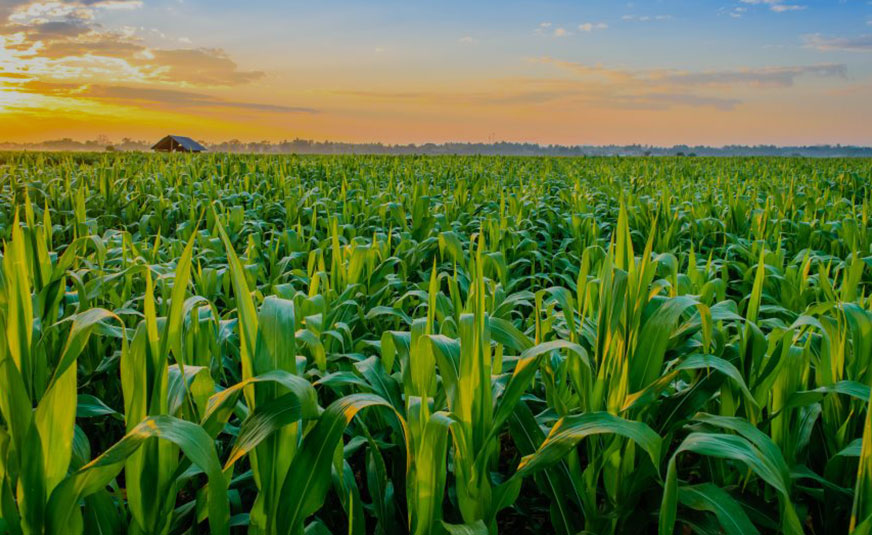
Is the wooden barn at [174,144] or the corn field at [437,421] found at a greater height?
the wooden barn at [174,144]

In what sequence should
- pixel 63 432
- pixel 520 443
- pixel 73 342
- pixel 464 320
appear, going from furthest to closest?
1. pixel 520 443
2. pixel 464 320
3. pixel 73 342
4. pixel 63 432

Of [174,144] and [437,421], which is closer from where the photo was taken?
[437,421]

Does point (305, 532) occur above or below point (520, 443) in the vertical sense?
below

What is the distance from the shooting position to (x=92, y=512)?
1218mm

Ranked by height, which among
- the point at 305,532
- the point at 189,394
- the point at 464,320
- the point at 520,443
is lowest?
the point at 305,532

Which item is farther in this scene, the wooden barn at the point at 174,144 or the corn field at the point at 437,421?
the wooden barn at the point at 174,144

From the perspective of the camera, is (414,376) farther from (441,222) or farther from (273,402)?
Answer: (441,222)

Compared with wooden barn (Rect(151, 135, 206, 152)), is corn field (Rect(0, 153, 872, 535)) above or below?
below

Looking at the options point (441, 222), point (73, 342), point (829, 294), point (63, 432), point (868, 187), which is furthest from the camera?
point (868, 187)

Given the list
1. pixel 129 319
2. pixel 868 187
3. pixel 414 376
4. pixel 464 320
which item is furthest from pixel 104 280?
pixel 868 187

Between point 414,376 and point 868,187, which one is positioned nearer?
point 414,376

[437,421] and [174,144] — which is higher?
[174,144]

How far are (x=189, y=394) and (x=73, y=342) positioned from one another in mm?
366

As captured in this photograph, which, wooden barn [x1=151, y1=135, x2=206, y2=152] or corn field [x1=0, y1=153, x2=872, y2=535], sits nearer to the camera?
corn field [x1=0, y1=153, x2=872, y2=535]
